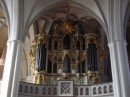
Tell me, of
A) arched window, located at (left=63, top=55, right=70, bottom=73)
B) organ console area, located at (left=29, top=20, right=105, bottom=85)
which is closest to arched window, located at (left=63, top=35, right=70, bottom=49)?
organ console area, located at (left=29, top=20, right=105, bottom=85)

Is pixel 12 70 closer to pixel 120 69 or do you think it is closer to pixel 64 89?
pixel 64 89

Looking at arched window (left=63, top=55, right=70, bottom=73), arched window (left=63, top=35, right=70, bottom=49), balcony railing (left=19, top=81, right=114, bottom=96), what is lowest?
balcony railing (left=19, top=81, right=114, bottom=96)

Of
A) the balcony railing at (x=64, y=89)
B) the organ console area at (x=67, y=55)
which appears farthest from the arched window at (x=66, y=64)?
the balcony railing at (x=64, y=89)

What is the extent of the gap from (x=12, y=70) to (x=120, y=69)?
6628 mm

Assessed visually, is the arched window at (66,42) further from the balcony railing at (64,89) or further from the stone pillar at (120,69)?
the stone pillar at (120,69)

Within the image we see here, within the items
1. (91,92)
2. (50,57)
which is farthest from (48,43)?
(91,92)

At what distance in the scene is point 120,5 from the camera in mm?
16328

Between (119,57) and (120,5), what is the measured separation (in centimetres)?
367

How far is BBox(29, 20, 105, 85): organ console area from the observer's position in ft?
60.4

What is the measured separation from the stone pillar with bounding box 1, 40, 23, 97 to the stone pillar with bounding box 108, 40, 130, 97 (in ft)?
19.6

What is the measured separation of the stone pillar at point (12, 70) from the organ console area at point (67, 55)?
335 centimetres

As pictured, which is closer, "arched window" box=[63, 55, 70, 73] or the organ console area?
the organ console area

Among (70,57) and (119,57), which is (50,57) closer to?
(70,57)

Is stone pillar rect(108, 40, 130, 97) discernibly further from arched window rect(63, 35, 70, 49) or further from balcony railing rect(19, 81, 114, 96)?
arched window rect(63, 35, 70, 49)
